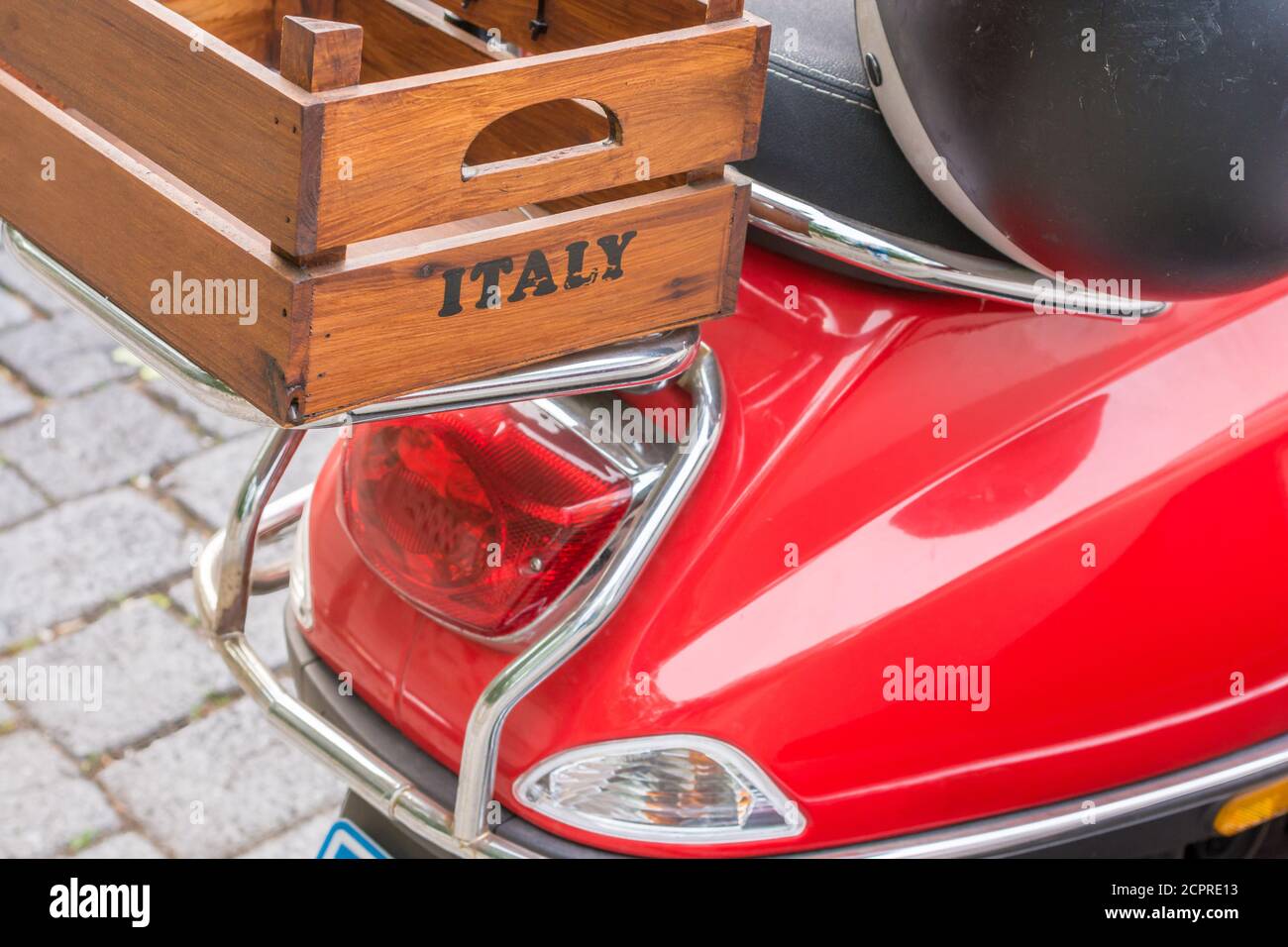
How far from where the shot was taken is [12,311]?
12.5ft

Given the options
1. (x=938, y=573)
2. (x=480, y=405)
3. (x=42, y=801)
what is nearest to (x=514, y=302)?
(x=480, y=405)

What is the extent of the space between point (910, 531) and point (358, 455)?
2.04 ft

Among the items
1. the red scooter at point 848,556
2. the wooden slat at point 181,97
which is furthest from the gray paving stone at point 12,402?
the wooden slat at point 181,97

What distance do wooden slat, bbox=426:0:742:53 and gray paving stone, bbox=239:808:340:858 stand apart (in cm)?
134

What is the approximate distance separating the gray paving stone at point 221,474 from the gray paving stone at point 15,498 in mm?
250

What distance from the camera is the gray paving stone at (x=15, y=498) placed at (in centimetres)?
320

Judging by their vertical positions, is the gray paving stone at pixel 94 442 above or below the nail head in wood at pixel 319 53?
below

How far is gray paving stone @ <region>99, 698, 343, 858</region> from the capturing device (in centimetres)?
263

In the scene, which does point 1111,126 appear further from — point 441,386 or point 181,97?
point 181,97

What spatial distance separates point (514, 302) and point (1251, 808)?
1090 millimetres

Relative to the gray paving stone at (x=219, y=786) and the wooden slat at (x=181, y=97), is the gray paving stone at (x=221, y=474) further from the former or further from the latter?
the wooden slat at (x=181, y=97)

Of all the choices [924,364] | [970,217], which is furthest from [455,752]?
[970,217]

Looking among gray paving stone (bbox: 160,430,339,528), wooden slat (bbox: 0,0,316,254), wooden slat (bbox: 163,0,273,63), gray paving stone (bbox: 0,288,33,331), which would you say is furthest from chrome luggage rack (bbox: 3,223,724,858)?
gray paving stone (bbox: 0,288,33,331)
